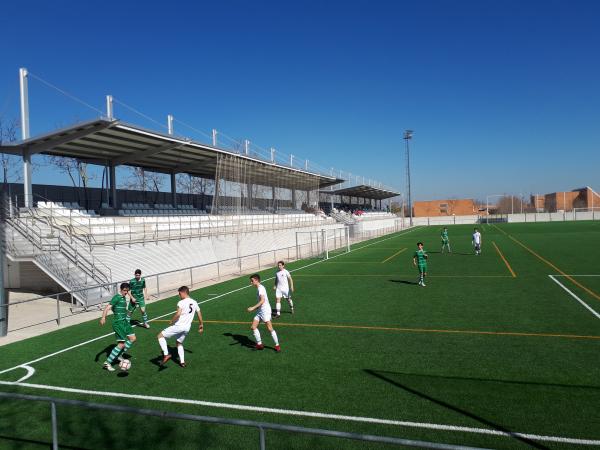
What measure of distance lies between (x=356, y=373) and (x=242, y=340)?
12.5ft

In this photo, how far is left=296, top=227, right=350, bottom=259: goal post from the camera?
34.8 m

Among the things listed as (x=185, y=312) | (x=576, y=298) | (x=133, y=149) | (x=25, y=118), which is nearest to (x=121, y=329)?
(x=185, y=312)

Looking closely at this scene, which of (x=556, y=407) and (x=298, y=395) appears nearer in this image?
(x=556, y=407)

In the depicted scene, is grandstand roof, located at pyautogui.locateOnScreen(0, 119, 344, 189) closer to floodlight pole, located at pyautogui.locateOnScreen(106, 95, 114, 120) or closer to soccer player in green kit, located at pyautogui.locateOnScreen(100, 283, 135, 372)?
floodlight pole, located at pyautogui.locateOnScreen(106, 95, 114, 120)

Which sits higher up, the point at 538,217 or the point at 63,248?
the point at 63,248

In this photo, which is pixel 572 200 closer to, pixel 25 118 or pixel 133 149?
pixel 133 149

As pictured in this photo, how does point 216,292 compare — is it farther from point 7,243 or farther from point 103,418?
point 103,418

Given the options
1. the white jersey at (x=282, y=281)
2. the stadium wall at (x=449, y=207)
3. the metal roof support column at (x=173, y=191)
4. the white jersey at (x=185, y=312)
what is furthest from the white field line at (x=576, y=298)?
the stadium wall at (x=449, y=207)

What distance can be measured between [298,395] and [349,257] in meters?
26.3

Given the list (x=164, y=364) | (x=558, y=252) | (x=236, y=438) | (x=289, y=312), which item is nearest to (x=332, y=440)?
(x=236, y=438)

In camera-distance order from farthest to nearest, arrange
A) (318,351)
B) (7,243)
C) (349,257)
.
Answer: (349,257), (7,243), (318,351)

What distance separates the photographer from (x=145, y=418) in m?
6.87

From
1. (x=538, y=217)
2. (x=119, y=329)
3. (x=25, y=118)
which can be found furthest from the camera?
(x=538, y=217)

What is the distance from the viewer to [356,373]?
8.55 metres
